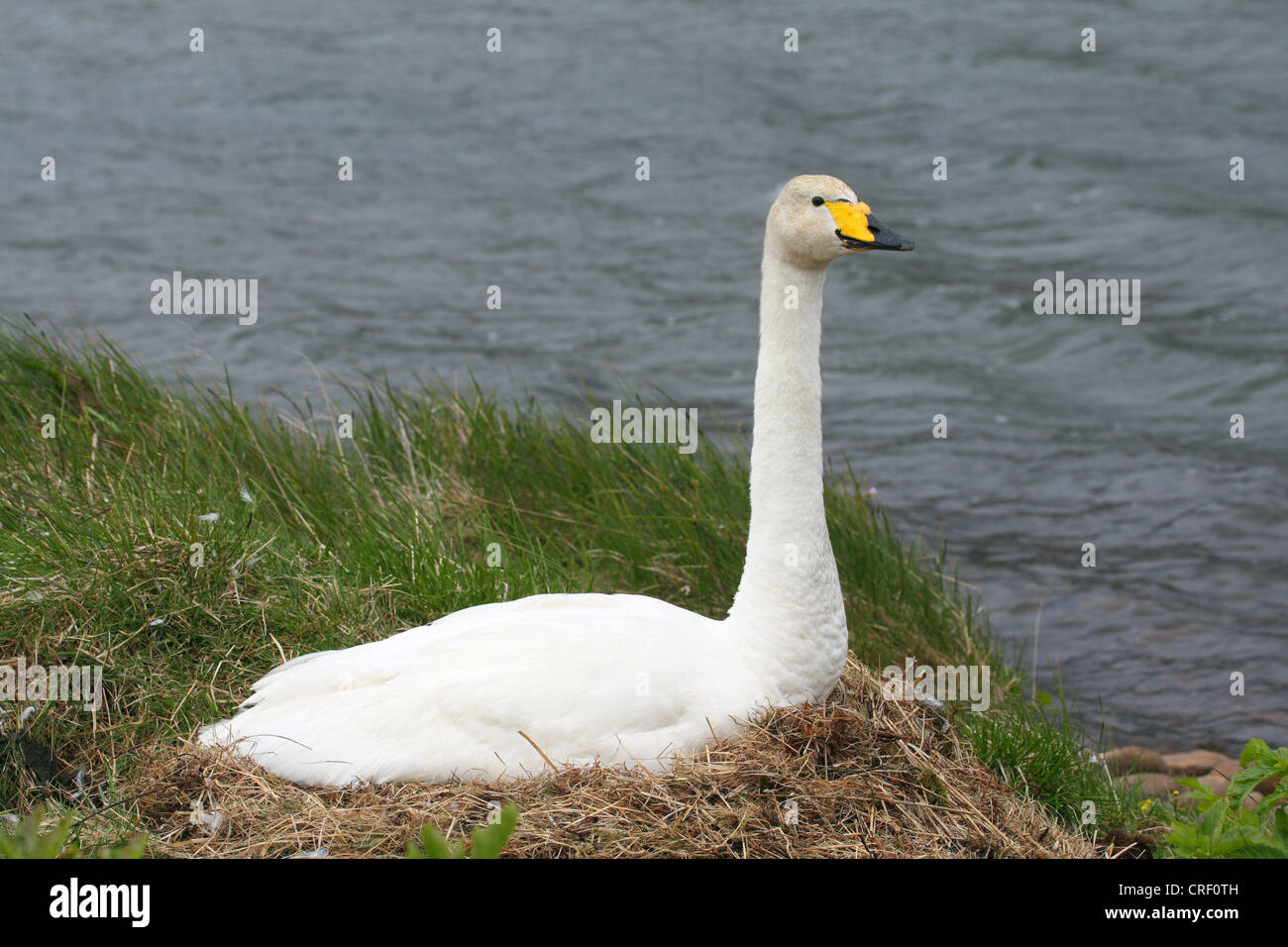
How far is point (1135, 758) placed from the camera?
797cm

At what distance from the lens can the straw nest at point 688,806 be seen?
15.7 ft

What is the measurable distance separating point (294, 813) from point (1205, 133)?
692 inches

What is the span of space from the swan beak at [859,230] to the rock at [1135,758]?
378cm

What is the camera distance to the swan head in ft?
18.1

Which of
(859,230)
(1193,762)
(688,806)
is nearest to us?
(688,806)

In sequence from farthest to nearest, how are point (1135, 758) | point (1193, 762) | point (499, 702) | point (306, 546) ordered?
point (1193, 762) < point (1135, 758) < point (306, 546) < point (499, 702)

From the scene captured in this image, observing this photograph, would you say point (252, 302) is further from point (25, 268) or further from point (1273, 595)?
point (1273, 595)

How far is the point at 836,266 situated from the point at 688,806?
1330 cm

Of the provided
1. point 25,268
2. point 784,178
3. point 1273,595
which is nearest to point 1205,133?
point 784,178

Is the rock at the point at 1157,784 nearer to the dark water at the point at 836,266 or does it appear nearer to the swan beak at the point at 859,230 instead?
the dark water at the point at 836,266

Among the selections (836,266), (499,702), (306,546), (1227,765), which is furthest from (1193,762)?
(836,266)

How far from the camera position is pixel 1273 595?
10.4 m

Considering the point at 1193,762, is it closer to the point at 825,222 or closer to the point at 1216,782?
the point at 1216,782

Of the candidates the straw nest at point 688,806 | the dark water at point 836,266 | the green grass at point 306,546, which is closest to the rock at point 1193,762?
the dark water at point 836,266
